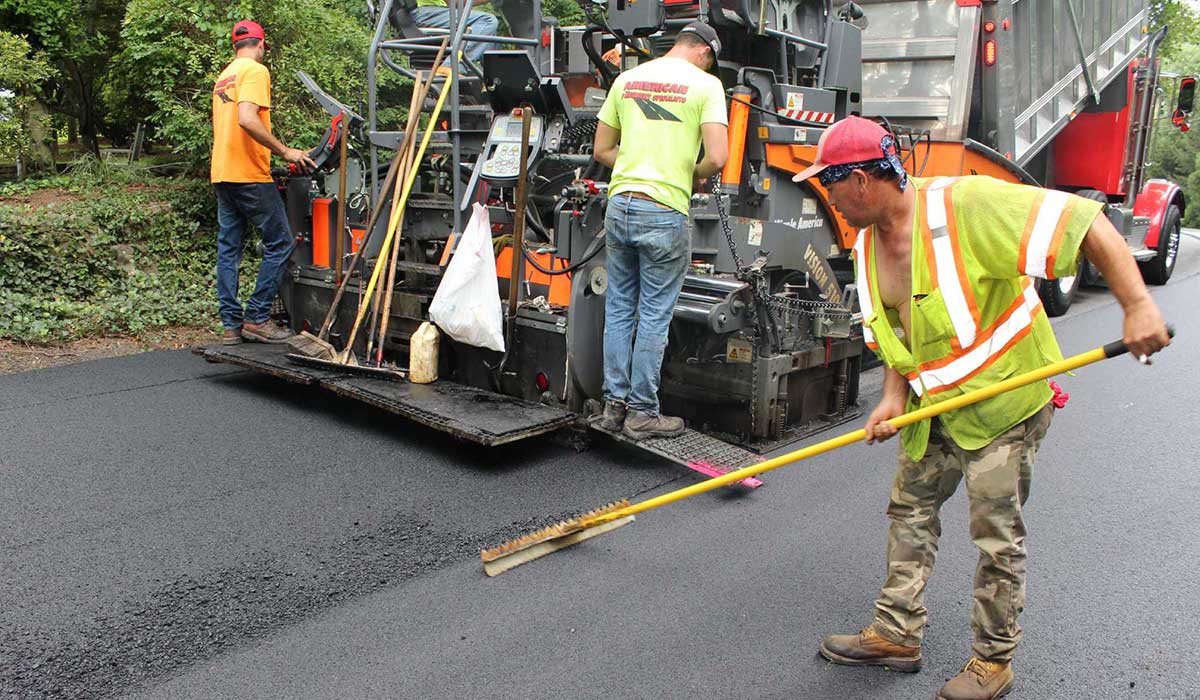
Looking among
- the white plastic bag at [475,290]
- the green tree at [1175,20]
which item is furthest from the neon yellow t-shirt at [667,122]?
the green tree at [1175,20]

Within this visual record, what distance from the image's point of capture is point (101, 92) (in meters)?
9.38

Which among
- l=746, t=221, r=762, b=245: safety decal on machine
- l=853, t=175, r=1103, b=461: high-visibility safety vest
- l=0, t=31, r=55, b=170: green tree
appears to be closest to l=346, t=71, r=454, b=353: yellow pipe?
l=746, t=221, r=762, b=245: safety decal on machine

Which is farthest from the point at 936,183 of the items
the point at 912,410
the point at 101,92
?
the point at 101,92

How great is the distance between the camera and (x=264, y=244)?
5824mm

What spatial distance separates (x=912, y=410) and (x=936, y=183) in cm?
→ 64

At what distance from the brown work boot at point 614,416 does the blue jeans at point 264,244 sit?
2.52 metres

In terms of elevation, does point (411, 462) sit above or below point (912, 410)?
below

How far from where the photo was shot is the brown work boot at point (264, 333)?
564 cm

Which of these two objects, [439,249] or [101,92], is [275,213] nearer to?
[439,249]

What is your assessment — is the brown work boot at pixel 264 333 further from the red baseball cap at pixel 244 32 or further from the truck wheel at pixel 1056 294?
the truck wheel at pixel 1056 294

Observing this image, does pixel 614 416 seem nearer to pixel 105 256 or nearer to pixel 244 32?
pixel 244 32

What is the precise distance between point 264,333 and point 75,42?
5.29 m

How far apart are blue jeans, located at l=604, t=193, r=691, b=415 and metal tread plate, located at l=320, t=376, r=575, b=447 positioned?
0.35 meters

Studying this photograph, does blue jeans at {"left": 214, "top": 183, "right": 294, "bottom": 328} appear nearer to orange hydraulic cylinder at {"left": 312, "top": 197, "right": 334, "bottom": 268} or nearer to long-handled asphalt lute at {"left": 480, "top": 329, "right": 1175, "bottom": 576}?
orange hydraulic cylinder at {"left": 312, "top": 197, "right": 334, "bottom": 268}
